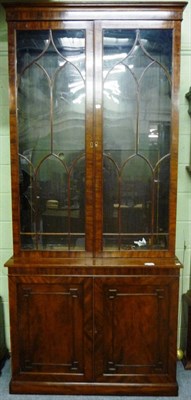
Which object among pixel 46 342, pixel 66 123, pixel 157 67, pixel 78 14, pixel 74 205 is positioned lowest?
pixel 46 342

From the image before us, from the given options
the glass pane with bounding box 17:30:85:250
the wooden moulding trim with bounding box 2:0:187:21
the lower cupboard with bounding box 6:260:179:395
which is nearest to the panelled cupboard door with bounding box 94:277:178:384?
the lower cupboard with bounding box 6:260:179:395

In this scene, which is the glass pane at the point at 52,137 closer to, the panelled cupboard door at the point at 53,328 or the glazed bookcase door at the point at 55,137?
the glazed bookcase door at the point at 55,137

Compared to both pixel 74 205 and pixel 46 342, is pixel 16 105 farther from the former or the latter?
pixel 46 342

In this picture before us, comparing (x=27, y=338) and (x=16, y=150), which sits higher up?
(x=16, y=150)

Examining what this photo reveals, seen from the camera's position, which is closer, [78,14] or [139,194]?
[78,14]

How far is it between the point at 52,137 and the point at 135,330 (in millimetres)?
1324

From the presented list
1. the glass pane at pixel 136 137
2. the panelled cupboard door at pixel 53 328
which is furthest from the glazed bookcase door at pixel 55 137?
the panelled cupboard door at pixel 53 328

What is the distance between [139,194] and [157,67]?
792 mm

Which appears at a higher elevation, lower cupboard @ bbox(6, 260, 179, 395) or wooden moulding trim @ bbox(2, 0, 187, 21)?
wooden moulding trim @ bbox(2, 0, 187, 21)

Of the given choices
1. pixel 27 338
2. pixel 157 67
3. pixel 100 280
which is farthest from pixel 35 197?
pixel 157 67

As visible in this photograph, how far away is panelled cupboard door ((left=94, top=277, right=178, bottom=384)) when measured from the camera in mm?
1966

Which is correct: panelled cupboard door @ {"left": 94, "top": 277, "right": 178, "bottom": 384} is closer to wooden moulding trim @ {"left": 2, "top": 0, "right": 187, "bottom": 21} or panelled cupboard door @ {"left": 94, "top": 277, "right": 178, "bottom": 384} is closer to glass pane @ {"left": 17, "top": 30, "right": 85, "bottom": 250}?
glass pane @ {"left": 17, "top": 30, "right": 85, "bottom": 250}

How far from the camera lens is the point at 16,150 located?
78.6 inches

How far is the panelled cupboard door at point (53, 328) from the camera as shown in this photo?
6.49 feet
